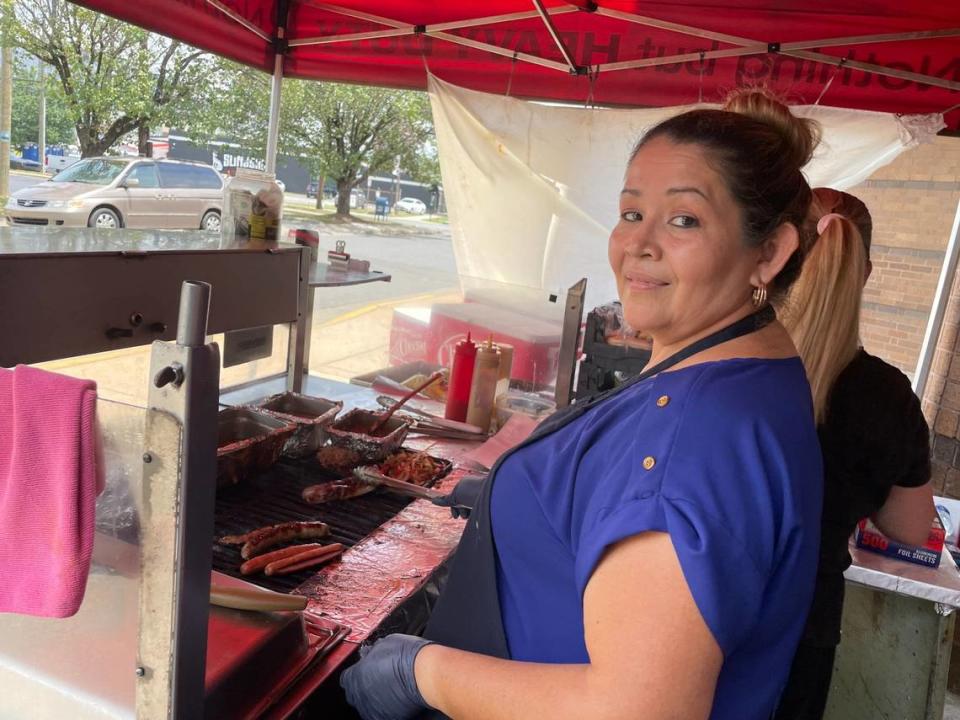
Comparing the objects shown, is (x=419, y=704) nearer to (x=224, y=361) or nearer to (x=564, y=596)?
(x=564, y=596)

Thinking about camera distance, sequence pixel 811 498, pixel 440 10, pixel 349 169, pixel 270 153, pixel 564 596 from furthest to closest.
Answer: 1. pixel 349 169
2. pixel 270 153
3. pixel 440 10
4. pixel 564 596
5. pixel 811 498

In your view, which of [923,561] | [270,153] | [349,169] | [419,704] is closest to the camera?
[419,704]

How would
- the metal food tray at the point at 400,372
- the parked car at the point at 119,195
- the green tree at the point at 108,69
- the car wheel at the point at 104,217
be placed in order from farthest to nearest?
1. the green tree at the point at 108,69
2. the car wheel at the point at 104,217
3. the parked car at the point at 119,195
4. the metal food tray at the point at 400,372

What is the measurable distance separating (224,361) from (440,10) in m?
2.81

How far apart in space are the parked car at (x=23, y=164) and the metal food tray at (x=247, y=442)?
14949 mm

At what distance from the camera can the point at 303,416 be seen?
2600mm

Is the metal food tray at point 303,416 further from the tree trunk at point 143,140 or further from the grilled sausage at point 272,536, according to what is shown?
the tree trunk at point 143,140

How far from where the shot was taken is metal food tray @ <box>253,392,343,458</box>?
2.28 m

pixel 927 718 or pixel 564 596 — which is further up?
pixel 564 596

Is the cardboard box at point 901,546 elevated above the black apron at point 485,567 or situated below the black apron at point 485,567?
below

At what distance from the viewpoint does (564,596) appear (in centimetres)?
106

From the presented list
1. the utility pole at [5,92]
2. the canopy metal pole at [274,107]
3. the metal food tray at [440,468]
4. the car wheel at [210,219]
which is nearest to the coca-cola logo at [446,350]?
the metal food tray at [440,468]

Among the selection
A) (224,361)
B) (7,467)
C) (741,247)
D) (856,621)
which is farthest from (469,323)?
(7,467)

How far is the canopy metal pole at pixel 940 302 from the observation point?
4.27m
